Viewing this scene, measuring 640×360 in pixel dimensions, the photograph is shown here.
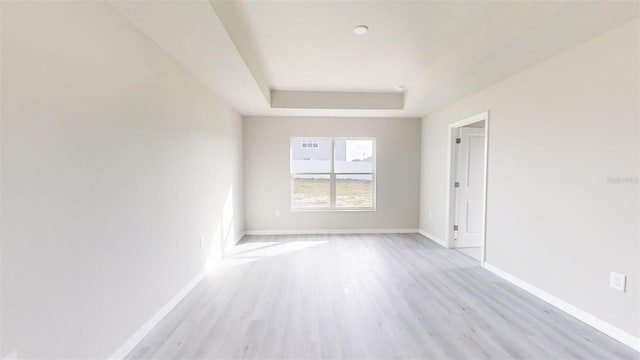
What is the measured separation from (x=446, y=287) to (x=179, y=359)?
255 centimetres

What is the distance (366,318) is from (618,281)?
188 cm

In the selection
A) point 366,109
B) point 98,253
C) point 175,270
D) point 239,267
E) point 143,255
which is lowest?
point 239,267

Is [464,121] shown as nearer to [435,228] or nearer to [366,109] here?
[366,109]

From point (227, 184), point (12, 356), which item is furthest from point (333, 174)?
point (12, 356)

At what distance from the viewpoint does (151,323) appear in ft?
7.27

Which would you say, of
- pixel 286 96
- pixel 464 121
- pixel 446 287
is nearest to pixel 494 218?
pixel 446 287

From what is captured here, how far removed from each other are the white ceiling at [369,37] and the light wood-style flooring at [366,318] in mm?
2250

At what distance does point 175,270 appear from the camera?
2.64m

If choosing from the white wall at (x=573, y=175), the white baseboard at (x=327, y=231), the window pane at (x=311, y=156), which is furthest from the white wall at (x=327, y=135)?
the white wall at (x=573, y=175)

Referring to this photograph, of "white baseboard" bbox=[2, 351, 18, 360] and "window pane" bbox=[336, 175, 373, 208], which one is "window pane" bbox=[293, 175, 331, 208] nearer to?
"window pane" bbox=[336, 175, 373, 208]

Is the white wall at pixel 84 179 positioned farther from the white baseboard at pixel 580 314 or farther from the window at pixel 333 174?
the white baseboard at pixel 580 314

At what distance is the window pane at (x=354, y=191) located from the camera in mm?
5633

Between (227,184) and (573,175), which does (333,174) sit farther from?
(573,175)

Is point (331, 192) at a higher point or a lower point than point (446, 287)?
higher
